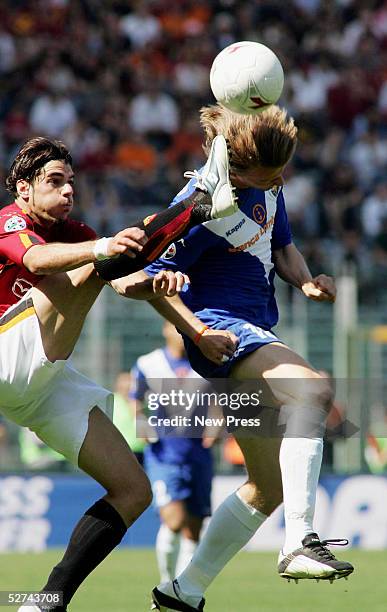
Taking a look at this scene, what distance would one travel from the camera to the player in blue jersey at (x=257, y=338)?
5328 mm

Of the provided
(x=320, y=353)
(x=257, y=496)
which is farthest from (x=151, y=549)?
(x=257, y=496)

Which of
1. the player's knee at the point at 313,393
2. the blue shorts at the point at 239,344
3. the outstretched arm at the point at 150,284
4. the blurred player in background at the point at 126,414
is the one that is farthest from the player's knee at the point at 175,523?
the outstretched arm at the point at 150,284

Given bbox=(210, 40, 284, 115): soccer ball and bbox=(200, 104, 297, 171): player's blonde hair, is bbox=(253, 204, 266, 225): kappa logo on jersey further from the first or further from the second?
bbox=(210, 40, 284, 115): soccer ball

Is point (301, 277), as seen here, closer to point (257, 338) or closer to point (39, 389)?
point (257, 338)

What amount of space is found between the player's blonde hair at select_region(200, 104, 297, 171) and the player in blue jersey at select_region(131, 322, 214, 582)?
294cm

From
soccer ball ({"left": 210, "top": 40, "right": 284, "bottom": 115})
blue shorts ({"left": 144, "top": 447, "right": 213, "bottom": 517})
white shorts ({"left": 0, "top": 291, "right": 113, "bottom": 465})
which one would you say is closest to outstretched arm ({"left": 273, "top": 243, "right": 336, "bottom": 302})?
soccer ball ({"left": 210, "top": 40, "right": 284, "bottom": 115})

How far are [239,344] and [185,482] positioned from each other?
3478 mm

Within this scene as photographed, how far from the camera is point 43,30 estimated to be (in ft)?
55.9

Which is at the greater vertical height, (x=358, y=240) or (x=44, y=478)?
(x=358, y=240)

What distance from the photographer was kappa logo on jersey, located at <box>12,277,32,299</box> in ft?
17.7

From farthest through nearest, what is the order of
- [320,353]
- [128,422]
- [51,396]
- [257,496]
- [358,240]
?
[358,240] → [320,353] → [128,422] → [257,496] → [51,396]

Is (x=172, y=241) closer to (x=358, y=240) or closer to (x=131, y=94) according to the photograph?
(x=358, y=240)

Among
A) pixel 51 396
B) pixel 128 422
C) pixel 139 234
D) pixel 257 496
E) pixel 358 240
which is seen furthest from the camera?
pixel 358 240

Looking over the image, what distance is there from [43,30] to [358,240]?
5.42 metres
